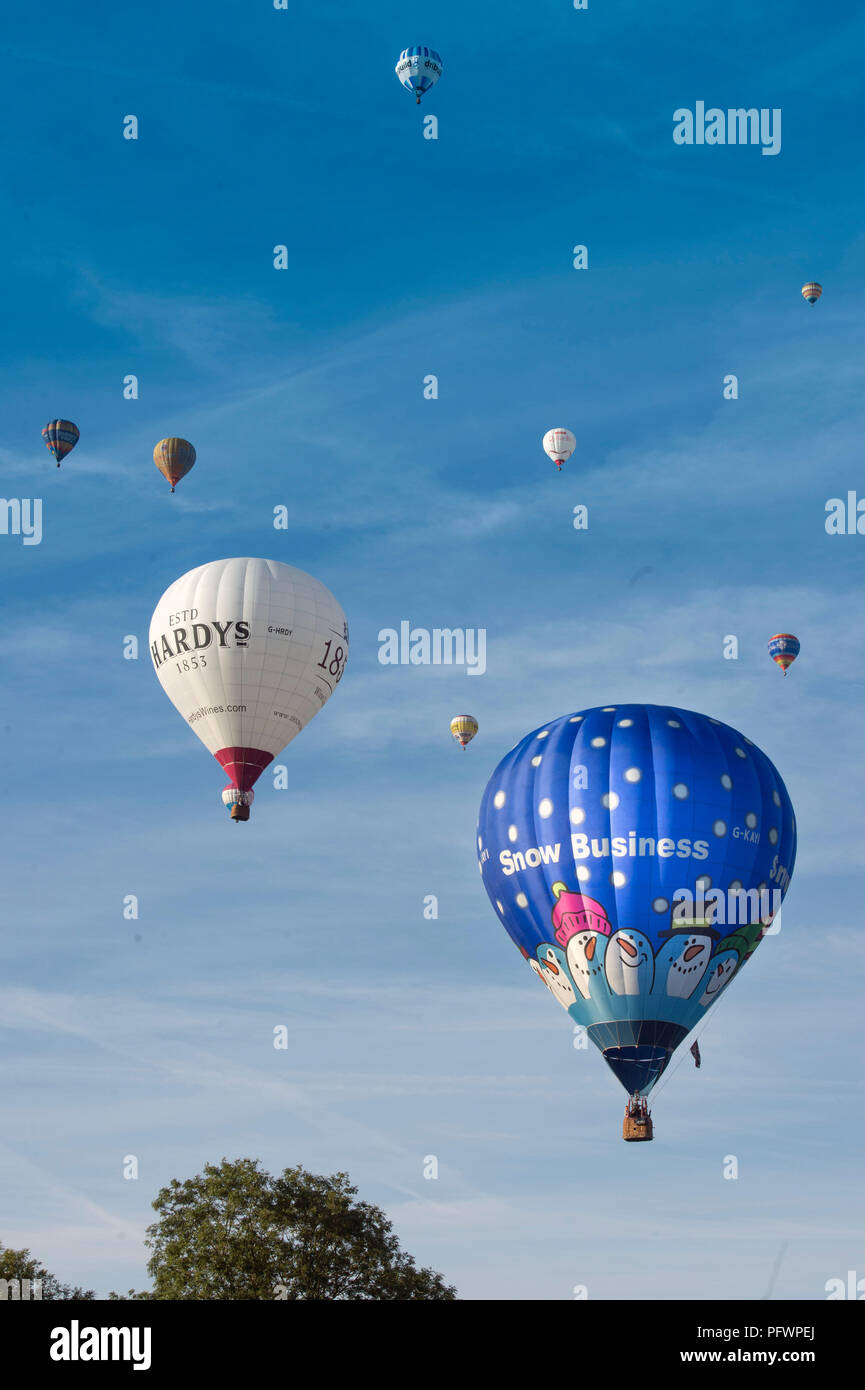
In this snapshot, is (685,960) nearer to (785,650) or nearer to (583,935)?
(583,935)

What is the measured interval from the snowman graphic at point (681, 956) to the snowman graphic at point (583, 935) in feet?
4.59

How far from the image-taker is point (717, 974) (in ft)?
151

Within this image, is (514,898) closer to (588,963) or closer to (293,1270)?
(588,963)

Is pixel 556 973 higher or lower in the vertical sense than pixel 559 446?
lower

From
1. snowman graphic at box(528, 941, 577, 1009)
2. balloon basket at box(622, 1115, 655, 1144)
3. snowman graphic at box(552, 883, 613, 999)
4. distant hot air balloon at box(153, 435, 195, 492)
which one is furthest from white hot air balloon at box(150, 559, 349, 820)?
balloon basket at box(622, 1115, 655, 1144)

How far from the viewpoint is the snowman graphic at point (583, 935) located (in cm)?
4528

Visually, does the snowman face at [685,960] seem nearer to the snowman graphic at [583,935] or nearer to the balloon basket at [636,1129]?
the snowman graphic at [583,935]

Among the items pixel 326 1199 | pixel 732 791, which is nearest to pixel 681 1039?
pixel 732 791

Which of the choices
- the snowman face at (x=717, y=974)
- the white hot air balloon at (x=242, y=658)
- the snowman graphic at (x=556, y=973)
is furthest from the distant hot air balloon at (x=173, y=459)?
the snowman face at (x=717, y=974)

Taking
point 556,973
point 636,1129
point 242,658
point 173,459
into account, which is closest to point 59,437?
point 173,459

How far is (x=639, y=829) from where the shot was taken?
148 feet

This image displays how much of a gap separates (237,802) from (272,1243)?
11.4 metres
